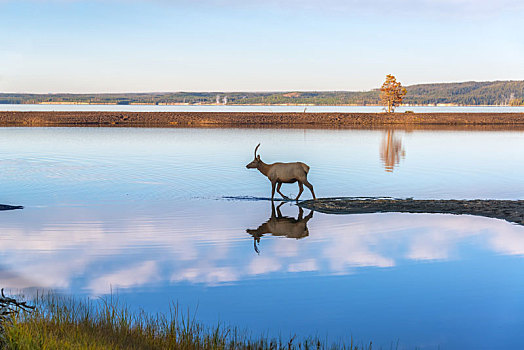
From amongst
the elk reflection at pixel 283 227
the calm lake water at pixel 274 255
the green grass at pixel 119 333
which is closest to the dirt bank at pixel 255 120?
the calm lake water at pixel 274 255

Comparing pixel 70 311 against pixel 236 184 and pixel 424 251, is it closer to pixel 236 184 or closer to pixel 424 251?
pixel 424 251

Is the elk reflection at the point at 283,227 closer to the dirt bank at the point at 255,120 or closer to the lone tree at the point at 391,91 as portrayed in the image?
the dirt bank at the point at 255,120

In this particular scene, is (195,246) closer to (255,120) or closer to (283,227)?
(283,227)

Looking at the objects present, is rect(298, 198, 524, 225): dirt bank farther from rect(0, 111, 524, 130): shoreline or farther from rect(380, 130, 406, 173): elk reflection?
rect(0, 111, 524, 130): shoreline

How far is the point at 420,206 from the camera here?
58.1 ft

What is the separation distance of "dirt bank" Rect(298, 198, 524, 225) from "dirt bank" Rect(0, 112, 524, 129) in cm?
5466

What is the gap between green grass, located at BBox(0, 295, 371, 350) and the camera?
6.60 metres

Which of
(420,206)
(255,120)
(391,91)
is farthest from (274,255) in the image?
(391,91)

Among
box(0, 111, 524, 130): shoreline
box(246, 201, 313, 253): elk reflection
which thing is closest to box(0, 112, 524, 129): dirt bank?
box(0, 111, 524, 130): shoreline

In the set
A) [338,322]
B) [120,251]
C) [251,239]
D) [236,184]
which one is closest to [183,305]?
[338,322]

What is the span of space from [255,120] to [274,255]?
65.7m

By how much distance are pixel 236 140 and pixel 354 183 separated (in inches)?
934

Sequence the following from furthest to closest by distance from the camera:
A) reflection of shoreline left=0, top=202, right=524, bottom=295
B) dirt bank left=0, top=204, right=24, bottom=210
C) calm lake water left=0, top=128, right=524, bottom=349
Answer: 1. dirt bank left=0, top=204, right=24, bottom=210
2. reflection of shoreline left=0, top=202, right=524, bottom=295
3. calm lake water left=0, top=128, right=524, bottom=349

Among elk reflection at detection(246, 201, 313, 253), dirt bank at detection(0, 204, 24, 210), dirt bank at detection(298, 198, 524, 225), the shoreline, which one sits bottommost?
elk reflection at detection(246, 201, 313, 253)
